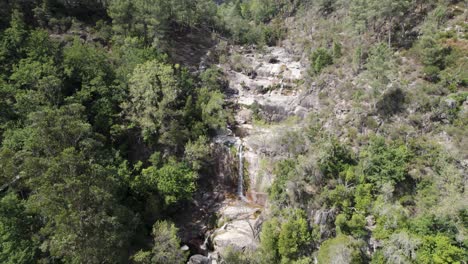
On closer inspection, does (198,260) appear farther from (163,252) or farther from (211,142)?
(211,142)

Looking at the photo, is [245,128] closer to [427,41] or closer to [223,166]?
[223,166]

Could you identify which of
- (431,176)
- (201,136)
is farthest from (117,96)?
(431,176)

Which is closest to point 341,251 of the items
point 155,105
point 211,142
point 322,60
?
point 211,142

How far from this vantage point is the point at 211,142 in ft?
152

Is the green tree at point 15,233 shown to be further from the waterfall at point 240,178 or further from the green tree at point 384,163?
the green tree at point 384,163

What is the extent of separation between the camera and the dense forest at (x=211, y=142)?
27344 mm

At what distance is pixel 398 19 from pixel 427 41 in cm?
1272

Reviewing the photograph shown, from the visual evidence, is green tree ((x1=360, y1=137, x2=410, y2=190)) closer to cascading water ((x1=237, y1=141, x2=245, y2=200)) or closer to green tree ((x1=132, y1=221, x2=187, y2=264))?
cascading water ((x1=237, y1=141, x2=245, y2=200))

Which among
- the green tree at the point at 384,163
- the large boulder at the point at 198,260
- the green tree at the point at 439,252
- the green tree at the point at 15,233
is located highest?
the green tree at the point at 384,163

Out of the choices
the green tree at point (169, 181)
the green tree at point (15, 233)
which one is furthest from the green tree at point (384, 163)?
the green tree at point (15, 233)

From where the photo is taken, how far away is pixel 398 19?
5119 centimetres

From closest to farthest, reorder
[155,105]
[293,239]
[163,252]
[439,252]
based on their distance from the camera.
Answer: [439,252], [293,239], [163,252], [155,105]

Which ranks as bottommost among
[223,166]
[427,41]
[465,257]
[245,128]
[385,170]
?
[223,166]

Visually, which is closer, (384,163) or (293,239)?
(293,239)
